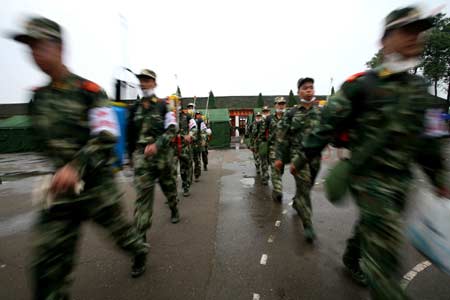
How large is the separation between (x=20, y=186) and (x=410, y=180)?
32.2 feet

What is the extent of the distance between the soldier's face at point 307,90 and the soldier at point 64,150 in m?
2.63

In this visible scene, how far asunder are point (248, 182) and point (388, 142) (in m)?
5.69

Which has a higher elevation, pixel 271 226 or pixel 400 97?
pixel 400 97

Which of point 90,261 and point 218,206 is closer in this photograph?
point 90,261

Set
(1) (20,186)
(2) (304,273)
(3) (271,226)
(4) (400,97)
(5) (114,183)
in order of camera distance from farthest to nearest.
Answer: (1) (20,186), (3) (271,226), (2) (304,273), (5) (114,183), (4) (400,97)

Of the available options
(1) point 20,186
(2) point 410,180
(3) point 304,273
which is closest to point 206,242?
(3) point 304,273

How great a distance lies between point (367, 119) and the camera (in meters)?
1.54

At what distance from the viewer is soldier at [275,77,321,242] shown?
3.24 meters

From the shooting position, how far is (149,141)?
9.99ft

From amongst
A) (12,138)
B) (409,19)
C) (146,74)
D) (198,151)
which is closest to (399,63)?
(409,19)

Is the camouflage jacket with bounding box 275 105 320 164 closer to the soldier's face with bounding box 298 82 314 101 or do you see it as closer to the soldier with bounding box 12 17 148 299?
the soldier's face with bounding box 298 82 314 101

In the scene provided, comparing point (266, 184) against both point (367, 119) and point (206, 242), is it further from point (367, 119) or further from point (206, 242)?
point (367, 119)

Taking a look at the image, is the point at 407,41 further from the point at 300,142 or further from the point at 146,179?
the point at 146,179

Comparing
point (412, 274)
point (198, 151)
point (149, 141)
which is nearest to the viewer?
point (412, 274)
